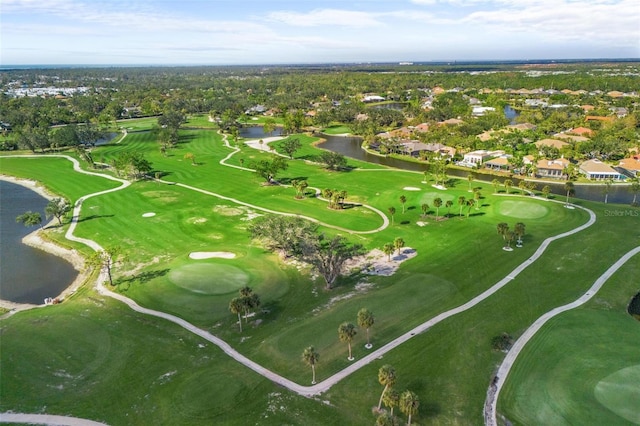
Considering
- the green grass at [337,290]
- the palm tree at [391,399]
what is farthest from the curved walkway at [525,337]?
the palm tree at [391,399]

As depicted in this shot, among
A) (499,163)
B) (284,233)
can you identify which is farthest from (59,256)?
(499,163)

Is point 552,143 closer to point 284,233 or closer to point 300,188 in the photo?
point 300,188

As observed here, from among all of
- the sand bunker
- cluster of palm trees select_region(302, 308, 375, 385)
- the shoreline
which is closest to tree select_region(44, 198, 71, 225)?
the shoreline

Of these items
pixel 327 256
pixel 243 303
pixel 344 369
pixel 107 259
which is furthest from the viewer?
pixel 327 256

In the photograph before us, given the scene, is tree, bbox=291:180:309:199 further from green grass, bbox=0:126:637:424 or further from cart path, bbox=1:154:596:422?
cart path, bbox=1:154:596:422

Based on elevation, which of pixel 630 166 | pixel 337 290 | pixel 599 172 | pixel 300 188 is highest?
pixel 630 166

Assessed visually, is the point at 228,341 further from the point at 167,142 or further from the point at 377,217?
the point at 167,142

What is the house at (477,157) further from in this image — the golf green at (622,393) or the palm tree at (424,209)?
the golf green at (622,393)
